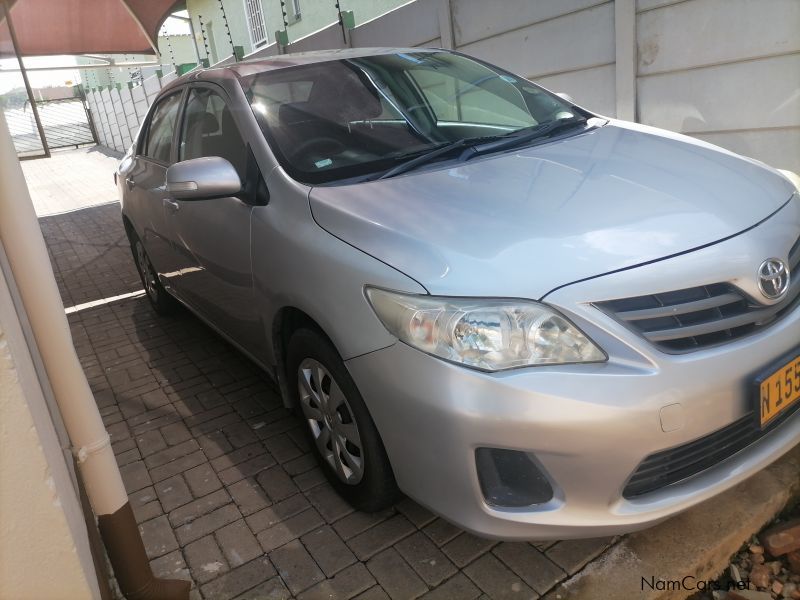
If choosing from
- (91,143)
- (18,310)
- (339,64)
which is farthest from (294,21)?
(91,143)

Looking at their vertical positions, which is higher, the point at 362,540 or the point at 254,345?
the point at 254,345

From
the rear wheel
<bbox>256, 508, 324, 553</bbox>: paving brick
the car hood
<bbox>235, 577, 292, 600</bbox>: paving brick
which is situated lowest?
<bbox>235, 577, 292, 600</bbox>: paving brick

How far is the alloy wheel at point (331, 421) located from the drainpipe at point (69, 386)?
0.66 metres

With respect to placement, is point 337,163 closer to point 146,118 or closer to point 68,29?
point 146,118

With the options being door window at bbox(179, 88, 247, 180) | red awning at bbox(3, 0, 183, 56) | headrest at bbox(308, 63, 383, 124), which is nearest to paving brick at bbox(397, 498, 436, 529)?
door window at bbox(179, 88, 247, 180)

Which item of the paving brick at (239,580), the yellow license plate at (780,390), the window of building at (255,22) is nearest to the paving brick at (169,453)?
the paving brick at (239,580)

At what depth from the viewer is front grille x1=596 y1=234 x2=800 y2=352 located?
1799 mm

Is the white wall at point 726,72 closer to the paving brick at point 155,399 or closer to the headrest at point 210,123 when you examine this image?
the headrest at point 210,123

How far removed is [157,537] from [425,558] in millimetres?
1066

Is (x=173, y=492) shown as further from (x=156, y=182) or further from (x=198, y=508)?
(x=156, y=182)

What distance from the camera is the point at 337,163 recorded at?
2627 millimetres

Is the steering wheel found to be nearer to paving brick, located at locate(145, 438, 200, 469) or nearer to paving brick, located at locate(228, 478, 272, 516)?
paving brick, located at locate(228, 478, 272, 516)

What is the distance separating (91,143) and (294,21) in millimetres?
19042

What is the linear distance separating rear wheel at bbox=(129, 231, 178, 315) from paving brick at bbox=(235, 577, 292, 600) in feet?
10.1
